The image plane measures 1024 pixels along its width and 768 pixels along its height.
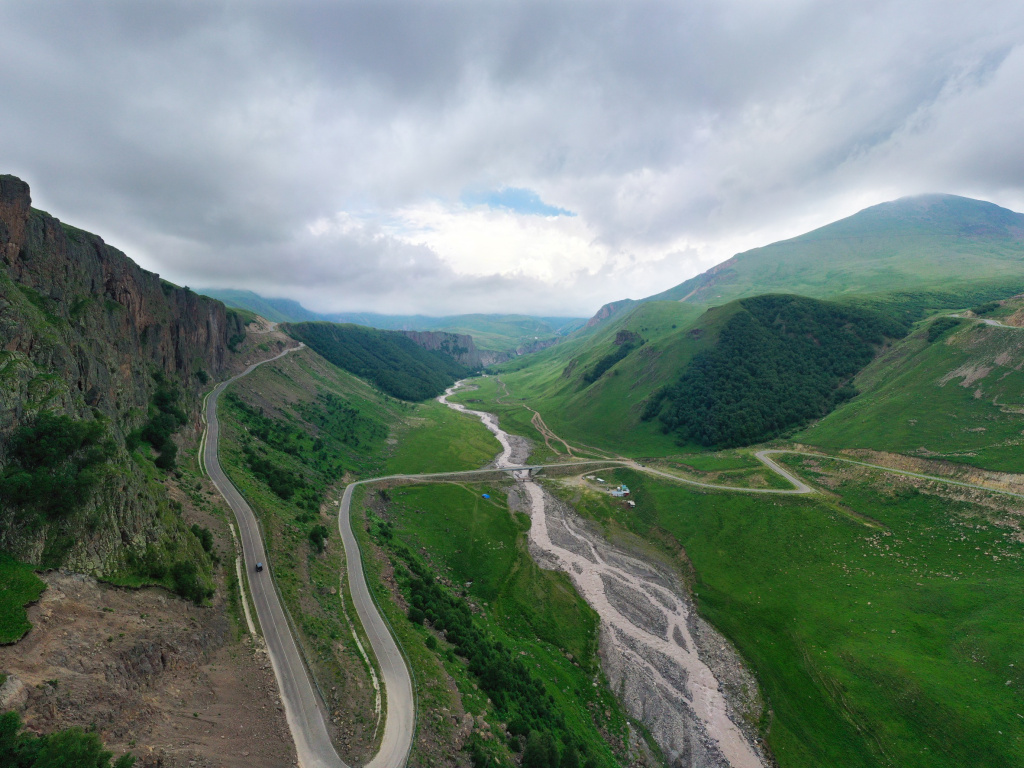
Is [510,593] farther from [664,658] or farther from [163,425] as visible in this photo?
[163,425]

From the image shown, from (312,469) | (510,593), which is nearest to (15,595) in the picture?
(510,593)

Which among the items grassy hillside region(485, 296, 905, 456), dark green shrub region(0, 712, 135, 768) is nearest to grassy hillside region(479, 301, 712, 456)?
grassy hillside region(485, 296, 905, 456)

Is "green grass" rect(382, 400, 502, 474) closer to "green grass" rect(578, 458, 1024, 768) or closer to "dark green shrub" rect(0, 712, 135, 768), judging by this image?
"green grass" rect(578, 458, 1024, 768)

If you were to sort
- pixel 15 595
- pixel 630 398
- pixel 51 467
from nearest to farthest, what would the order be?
pixel 15 595, pixel 51 467, pixel 630 398

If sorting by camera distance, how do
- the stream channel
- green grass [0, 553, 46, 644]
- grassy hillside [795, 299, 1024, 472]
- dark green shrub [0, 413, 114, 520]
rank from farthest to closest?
grassy hillside [795, 299, 1024, 472]
the stream channel
dark green shrub [0, 413, 114, 520]
green grass [0, 553, 46, 644]

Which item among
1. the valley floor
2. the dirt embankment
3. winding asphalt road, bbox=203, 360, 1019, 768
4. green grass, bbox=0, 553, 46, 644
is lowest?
the valley floor

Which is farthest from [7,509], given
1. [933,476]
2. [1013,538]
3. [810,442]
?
[810,442]

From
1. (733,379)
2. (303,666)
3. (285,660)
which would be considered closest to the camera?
(303,666)
